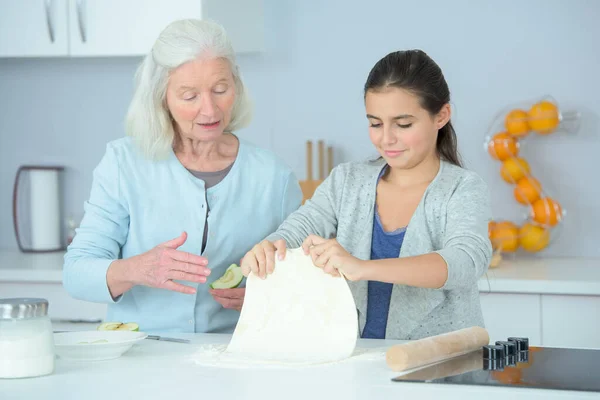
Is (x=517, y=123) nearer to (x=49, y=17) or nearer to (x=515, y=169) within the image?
(x=515, y=169)

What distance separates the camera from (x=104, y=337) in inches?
62.1

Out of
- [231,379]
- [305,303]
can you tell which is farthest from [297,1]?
[231,379]

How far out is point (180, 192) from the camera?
6.54ft

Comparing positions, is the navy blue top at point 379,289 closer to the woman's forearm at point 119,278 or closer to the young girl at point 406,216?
the young girl at point 406,216

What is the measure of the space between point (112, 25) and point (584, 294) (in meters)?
1.68

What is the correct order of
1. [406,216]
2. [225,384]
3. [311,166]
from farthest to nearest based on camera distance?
[311,166], [406,216], [225,384]

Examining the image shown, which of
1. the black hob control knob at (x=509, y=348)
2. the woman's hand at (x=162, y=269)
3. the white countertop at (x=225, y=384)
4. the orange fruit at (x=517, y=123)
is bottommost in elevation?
the white countertop at (x=225, y=384)

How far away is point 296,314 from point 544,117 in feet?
4.97

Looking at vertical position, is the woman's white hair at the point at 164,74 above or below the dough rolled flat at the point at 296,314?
above

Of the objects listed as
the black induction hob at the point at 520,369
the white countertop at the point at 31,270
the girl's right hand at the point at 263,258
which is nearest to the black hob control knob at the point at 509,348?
the black induction hob at the point at 520,369

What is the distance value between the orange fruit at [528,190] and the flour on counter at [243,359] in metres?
1.42

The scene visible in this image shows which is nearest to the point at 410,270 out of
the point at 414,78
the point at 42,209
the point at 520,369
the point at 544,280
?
the point at 520,369

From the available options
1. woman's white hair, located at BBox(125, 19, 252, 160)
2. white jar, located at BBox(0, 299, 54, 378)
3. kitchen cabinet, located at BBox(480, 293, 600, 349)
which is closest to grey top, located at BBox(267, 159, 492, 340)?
woman's white hair, located at BBox(125, 19, 252, 160)

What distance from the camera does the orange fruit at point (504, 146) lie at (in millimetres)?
2865
